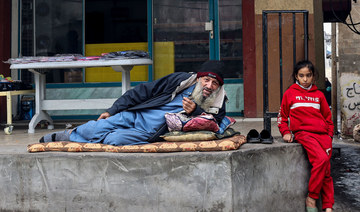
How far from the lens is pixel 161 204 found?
3.19 m

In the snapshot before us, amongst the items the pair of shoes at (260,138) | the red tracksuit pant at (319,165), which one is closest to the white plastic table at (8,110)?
the pair of shoes at (260,138)

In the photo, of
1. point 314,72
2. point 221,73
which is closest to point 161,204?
point 221,73

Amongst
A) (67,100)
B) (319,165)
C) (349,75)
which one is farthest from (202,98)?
(349,75)

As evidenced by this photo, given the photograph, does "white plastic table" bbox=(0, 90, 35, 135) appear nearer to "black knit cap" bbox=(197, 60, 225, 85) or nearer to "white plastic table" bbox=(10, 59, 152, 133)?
"white plastic table" bbox=(10, 59, 152, 133)

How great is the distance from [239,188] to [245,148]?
1.06ft

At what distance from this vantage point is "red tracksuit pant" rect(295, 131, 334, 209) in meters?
3.44

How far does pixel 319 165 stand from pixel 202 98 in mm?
1048

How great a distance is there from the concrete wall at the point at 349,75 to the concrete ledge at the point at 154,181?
3.86 metres

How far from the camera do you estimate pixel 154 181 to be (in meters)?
3.20

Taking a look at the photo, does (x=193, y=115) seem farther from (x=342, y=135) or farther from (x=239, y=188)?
(x=342, y=135)

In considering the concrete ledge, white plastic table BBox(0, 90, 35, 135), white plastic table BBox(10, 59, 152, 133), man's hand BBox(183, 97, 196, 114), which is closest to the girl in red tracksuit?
the concrete ledge

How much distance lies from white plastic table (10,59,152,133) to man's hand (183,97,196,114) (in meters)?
2.46

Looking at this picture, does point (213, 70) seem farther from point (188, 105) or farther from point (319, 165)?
point (319, 165)

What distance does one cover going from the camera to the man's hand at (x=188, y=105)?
11.4ft
